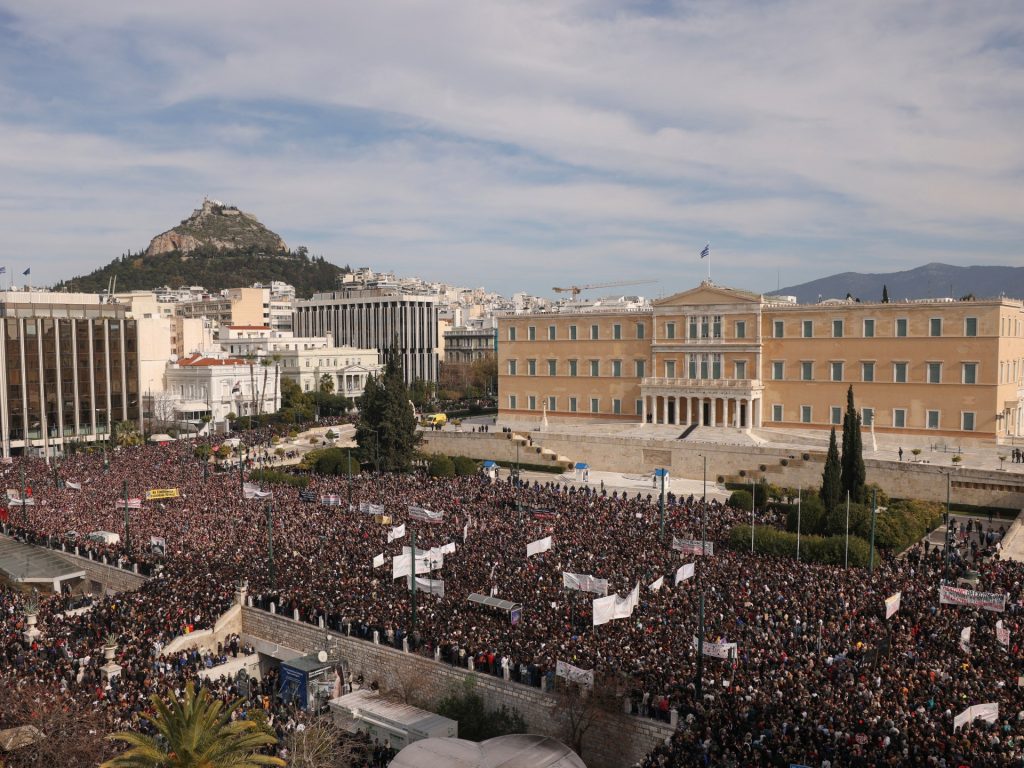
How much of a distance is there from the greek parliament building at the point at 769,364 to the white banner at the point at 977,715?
33.9 meters

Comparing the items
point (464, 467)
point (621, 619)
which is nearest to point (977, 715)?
point (621, 619)

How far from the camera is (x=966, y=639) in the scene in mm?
19906

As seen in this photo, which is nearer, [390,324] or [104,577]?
[104,577]

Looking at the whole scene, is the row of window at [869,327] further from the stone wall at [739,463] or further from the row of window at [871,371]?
the stone wall at [739,463]

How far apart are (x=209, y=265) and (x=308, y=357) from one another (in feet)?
316

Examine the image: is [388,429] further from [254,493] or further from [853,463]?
[853,463]

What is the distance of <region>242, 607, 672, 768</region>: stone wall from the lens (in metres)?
19.3

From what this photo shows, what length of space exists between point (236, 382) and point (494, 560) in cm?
5434

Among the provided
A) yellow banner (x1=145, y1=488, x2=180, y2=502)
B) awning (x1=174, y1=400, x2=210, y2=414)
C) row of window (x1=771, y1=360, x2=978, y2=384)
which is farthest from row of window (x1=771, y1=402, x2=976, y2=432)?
awning (x1=174, y1=400, x2=210, y2=414)

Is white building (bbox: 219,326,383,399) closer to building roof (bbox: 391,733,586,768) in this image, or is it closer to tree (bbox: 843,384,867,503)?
tree (bbox: 843,384,867,503)

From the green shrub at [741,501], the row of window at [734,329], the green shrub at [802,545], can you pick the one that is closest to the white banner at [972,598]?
the green shrub at [802,545]

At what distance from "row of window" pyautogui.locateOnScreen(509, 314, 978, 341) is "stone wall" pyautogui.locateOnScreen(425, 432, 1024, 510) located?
736cm

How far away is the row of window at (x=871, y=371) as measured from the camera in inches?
1809

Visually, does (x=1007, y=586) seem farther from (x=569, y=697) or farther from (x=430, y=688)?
(x=430, y=688)
